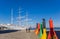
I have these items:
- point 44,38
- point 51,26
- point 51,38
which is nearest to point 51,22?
point 51,26

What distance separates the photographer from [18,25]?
133125 mm

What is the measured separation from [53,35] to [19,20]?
118m

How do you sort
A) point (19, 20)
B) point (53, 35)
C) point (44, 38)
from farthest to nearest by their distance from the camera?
point (19, 20) < point (44, 38) < point (53, 35)

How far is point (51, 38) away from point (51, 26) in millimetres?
847

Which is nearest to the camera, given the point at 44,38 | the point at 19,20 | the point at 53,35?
the point at 53,35

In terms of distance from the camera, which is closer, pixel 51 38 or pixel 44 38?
pixel 51 38

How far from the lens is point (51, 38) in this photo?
11273mm

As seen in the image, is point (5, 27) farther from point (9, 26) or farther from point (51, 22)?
point (51, 22)

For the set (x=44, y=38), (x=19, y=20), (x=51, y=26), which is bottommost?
(x=44, y=38)

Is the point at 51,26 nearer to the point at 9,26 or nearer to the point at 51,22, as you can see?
the point at 51,22

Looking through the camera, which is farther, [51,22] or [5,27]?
[5,27]

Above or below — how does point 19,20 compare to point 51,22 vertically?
above

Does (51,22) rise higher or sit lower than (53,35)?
higher

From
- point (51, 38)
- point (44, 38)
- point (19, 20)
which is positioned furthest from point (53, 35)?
point (19, 20)
